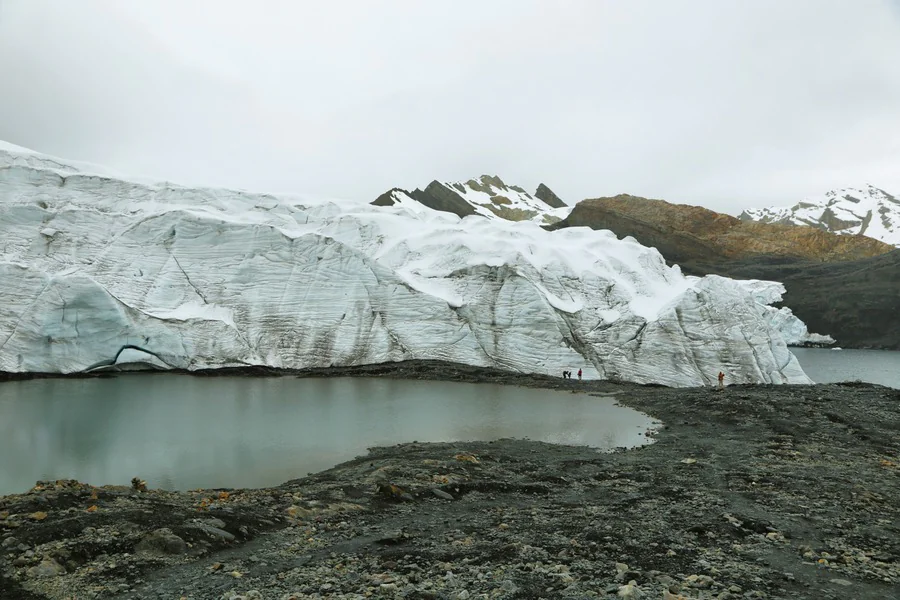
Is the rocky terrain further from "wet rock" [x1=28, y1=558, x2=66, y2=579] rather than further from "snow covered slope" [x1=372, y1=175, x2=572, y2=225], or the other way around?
"wet rock" [x1=28, y1=558, x2=66, y2=579]

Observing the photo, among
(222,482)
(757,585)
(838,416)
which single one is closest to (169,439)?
(222,482)

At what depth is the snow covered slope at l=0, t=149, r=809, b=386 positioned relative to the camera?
27.6 metres

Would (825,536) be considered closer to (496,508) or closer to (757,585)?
(757,585)

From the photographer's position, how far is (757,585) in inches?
182

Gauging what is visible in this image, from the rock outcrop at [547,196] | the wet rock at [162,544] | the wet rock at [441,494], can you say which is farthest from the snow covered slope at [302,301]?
the rock outcrop at [547,196]

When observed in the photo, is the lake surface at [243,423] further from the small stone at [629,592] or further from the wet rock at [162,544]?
the small stone at [629,592]

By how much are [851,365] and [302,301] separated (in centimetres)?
4556

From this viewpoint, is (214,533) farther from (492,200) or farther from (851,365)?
(492,200)

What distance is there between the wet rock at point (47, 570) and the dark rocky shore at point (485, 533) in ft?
0.05

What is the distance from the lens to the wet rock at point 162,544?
5.71m

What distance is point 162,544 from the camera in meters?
5.79

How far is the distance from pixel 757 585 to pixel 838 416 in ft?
48.8

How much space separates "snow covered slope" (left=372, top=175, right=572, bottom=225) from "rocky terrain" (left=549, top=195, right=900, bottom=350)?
16.1 m

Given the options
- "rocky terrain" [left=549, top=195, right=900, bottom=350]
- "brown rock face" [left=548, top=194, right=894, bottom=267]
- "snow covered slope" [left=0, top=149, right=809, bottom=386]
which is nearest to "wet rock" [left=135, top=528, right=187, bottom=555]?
"snow covered slope" [left=0, top=149, right=809, bottom=386]
